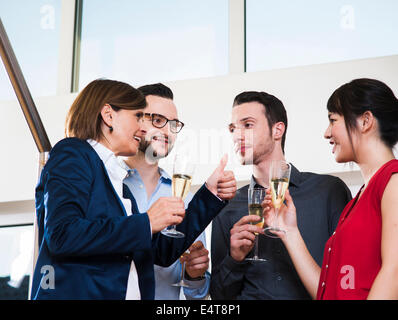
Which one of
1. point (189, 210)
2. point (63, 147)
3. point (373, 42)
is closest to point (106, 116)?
point (63, 147)

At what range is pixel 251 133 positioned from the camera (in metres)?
2.21

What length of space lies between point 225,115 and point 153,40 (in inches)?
43.1

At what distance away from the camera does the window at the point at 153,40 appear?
13.6 feet

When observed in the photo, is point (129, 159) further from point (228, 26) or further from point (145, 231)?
point (228, 26)

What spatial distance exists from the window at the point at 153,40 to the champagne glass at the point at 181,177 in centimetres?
268

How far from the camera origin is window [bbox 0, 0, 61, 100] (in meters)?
4.36

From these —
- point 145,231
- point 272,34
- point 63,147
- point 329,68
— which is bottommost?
point 145,231

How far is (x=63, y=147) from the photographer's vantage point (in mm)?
1370

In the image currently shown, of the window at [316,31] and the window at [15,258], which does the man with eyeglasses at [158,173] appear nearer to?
the window at [316,31]

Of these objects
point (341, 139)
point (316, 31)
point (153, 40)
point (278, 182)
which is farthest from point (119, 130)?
point (153, 40)

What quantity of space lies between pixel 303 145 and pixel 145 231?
226cm

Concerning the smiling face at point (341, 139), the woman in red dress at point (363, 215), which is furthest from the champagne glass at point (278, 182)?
the smiling face at point (341, 139)

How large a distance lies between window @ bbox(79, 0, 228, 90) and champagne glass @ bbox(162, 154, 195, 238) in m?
2.68
